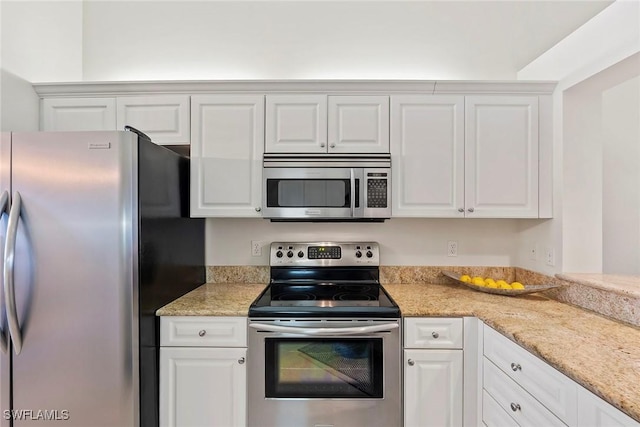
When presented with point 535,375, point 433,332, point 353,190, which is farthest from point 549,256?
point 353,190

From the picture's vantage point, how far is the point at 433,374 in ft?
5.49

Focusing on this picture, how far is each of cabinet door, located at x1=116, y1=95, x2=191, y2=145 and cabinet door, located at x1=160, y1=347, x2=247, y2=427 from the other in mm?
1233

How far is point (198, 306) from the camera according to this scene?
1.75m

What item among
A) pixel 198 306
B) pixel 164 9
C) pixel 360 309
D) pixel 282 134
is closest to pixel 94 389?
pixel 198 306

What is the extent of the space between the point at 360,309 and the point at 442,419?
0.68 metres

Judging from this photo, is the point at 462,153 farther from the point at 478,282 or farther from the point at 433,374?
the point at 433,374

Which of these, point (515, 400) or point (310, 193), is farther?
point (310, 193)

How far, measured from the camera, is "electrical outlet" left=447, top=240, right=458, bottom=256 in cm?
238

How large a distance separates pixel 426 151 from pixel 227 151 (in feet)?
4.02

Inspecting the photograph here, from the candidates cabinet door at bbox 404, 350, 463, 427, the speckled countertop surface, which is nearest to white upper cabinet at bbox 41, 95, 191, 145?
the speckled countertop surface

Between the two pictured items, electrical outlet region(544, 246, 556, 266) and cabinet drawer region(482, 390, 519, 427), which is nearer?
cabinet drawer region(482, 390, 519, 427)

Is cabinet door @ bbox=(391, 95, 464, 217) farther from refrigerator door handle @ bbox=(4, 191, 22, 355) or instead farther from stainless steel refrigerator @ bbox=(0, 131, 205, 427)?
refrigerator door handle @ bbox=(4, 191, 22, 355)

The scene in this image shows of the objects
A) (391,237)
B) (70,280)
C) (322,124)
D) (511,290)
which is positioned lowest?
(511,290)

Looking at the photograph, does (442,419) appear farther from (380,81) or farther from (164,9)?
(164,9)
